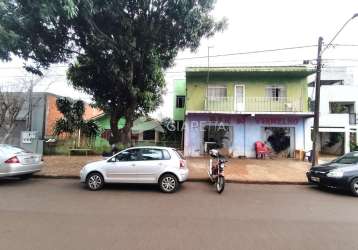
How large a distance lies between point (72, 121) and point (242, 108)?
11750mm

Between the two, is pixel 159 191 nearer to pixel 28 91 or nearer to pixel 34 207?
pixel 34 207

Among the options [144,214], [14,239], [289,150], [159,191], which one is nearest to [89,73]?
[159,191]

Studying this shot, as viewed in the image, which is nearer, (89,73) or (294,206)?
(294,206)

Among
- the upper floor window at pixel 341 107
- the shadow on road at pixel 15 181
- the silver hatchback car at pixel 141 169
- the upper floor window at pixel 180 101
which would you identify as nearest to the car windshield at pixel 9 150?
the shadow on road at pixel 15 181

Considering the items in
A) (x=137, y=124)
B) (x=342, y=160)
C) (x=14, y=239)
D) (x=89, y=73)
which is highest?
(x=89, y=73)

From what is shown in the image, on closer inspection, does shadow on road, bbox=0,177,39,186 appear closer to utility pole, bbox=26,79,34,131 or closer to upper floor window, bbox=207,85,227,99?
utility pole, bbox=26,79,34,131

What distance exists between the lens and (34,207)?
6.92 m

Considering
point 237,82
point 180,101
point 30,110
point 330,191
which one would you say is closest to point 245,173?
point 330,191

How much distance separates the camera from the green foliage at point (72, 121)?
20.0m

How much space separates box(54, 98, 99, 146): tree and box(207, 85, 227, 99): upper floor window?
28.3 feet

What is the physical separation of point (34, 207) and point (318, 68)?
12.1m

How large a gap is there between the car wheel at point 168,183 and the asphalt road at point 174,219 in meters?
0.28

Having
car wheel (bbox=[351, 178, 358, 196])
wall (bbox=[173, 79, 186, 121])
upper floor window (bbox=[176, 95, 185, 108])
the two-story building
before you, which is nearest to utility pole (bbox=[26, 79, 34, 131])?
wall (bbox=[173, 79, 186, 121])

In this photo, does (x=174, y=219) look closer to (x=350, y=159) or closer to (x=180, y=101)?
(x=350, y=159)
